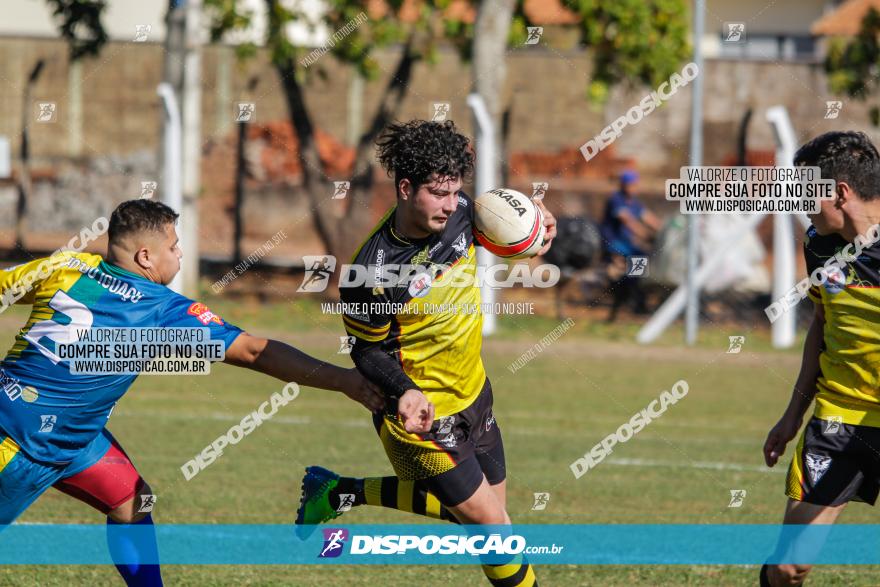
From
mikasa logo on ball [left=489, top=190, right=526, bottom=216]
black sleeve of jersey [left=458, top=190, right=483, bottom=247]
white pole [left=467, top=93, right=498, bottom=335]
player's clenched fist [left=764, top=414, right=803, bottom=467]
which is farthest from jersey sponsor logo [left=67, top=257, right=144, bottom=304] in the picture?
white pole [left=467, top=93, right=498, bottom=335]

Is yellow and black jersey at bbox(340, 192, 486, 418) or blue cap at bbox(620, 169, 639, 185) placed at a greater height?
yellow and black jersey at bbox(340, 192, 486, 418)

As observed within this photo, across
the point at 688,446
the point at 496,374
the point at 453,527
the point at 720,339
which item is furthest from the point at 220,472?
the point at 720,339

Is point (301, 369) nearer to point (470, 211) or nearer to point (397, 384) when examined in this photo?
point (397, 384)

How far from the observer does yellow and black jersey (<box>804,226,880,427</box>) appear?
5434mm

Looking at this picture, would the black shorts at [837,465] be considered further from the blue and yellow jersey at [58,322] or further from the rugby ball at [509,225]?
the blue and yellow jersey at [58,322]

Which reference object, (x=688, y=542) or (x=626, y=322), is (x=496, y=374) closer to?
(x=626, y=322)

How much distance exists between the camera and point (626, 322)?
61.1 feet

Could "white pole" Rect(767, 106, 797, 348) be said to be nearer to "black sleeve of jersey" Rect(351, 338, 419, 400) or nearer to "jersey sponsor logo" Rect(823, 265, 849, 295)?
"jersey sponsor logo" Rect(823, 265, 849, 295)

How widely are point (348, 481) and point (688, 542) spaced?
2241 millimetres

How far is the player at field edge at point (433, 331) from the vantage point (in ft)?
18.0

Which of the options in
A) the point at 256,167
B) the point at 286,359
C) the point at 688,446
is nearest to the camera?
the point at 286,359

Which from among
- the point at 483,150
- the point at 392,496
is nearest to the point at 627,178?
the point at 483,150

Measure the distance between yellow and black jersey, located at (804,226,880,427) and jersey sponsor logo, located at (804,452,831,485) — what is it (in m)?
0.18

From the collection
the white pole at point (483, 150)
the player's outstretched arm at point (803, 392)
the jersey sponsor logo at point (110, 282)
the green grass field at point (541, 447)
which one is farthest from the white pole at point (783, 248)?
the jersey sponsor logo at point (110, 282)
